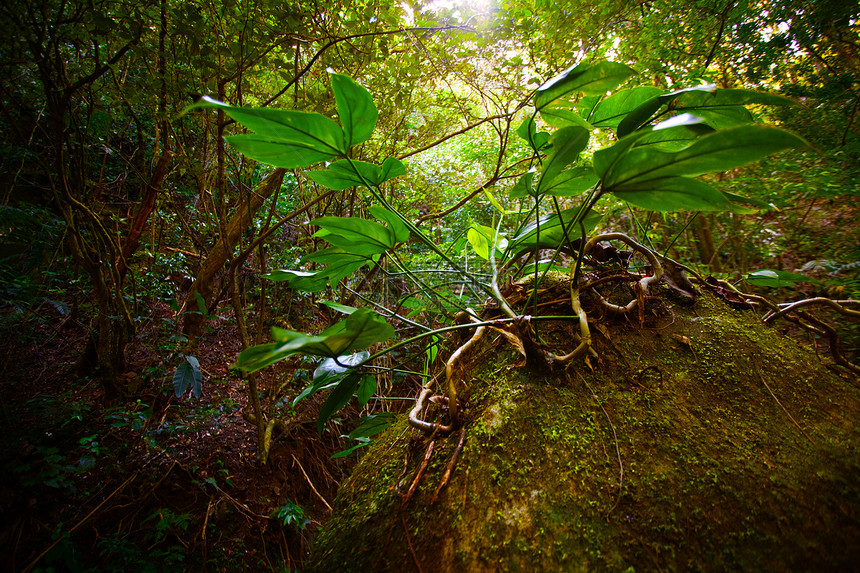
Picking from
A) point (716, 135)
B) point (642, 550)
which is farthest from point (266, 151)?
point (642, 550)

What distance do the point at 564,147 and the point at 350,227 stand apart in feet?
1.52

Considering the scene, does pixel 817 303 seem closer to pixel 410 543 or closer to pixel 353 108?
pixel 410 543

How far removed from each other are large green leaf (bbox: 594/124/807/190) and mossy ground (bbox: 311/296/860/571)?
35 centimetres

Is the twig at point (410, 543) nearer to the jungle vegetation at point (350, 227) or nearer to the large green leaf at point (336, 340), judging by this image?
the jungle vegetation at point (350, 227)

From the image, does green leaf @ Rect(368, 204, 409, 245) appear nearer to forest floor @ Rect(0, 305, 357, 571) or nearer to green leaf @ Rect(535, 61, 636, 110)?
green leaf @ Rect(535, 61, 636, 110)

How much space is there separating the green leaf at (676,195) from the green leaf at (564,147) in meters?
0.11

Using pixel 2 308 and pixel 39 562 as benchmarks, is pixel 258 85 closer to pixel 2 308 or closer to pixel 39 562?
pixel 2 308

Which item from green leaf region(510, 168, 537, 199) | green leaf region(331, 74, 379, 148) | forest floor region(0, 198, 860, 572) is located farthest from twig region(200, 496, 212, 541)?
green leaf region(510, 168, 537, 199)

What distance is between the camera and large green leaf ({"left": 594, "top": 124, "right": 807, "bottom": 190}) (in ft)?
1.18

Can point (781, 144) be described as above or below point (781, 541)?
above

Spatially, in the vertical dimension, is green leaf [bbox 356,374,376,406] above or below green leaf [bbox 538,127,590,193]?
below

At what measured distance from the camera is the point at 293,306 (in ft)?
8.68

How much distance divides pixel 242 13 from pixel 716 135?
1.53 m

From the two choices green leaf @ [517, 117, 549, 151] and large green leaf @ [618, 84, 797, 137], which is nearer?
large green leaf @ [618, 84, 797, 137]
